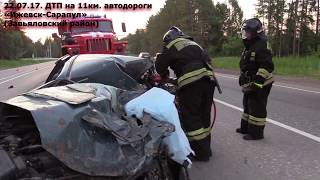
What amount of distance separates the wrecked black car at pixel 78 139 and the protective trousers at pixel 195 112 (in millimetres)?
1647

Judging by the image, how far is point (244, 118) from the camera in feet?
25.9

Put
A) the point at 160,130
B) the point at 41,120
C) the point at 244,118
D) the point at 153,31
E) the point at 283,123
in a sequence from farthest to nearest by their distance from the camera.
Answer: the point at 153,31 < the point at 283,123 < the point at 244,118 < the point at 160,130 < the point at 41,120

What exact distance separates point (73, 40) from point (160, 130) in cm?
1545

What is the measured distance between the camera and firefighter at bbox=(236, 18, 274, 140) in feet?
23.7

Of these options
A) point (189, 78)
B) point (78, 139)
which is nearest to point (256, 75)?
point (189, 78)

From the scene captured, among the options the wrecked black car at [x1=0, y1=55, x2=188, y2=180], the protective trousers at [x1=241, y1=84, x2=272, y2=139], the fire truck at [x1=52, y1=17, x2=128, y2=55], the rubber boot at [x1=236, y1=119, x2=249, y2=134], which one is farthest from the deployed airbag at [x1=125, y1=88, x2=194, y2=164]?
the fire truck at [x1=52, y1=17, x2=128, y2=55]

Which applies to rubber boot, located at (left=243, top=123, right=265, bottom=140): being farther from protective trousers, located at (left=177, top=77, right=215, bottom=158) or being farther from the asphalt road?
protective trousers, located at (left=177, top=77, right=215, bottom=158)

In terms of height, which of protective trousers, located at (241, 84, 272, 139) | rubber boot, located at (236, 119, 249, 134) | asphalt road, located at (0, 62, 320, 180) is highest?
protective trousers, located at (241, 84, 272, 139)

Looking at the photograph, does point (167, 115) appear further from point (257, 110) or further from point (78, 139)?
point (257, 110)

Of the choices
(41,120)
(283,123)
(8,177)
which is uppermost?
(41,120)

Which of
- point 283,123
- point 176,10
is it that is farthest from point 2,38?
point 283,123

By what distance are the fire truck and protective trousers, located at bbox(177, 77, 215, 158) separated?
1200 centimetres

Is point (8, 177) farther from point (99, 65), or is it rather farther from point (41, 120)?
point (99, 65)

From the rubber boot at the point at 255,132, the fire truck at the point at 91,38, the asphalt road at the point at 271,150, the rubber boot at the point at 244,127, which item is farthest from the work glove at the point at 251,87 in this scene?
the fire truck at the point at 91,38
